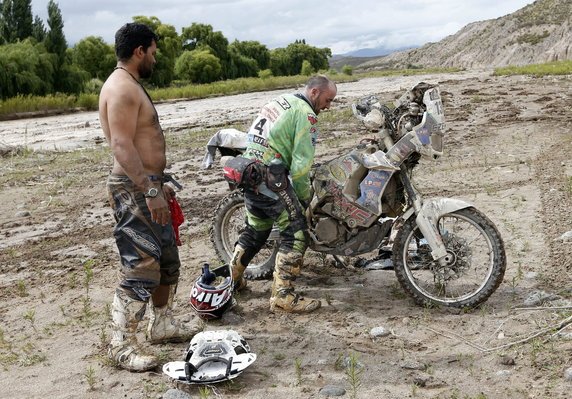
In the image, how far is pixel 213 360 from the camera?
14.1 feet

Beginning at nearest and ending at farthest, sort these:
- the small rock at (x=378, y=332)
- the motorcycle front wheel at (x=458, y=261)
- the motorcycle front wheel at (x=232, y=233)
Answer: the small rock at (x=378, y=332) → the motorcycle front wheel at (x=458, y=261) → the motorcycle front wheel at (x=232, y=233)

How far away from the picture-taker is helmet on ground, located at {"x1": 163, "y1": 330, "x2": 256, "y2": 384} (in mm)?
4184

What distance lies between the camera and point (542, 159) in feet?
33.9

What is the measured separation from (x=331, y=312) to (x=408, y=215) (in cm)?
107

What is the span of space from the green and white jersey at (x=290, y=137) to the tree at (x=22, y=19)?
4285 cm

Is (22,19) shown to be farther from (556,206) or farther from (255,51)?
(255,51)

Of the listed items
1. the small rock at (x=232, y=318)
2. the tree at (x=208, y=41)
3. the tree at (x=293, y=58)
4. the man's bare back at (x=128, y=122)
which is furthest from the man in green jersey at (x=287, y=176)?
the tree at (x=293, y=58)

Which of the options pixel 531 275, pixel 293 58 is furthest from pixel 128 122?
pixel 293 58

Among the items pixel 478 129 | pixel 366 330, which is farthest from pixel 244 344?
pixel 478 129

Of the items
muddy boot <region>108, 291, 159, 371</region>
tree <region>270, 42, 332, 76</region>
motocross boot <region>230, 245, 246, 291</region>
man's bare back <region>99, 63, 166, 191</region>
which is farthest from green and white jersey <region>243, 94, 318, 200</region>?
tree <region>270, 42, 332, 76</region>

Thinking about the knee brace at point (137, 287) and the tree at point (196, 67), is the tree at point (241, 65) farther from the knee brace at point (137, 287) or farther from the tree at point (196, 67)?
the knee brace at point (137, 287)

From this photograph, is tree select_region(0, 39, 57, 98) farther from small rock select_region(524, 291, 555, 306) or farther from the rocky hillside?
the rocky hillside

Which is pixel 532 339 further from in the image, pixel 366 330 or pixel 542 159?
pixel 542 159

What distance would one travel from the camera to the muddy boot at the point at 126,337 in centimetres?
445
